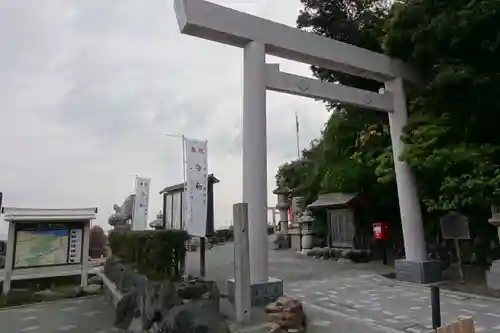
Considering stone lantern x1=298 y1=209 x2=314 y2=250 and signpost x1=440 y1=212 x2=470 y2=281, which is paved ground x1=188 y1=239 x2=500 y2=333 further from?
stone lantern x1=298 y1=209 x2=314 y2=250

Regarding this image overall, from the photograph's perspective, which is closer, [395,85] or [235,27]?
[235,27]

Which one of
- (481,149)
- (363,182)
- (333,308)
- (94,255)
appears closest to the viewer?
(333,308)

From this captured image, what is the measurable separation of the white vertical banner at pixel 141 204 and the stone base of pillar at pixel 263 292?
6128 mm

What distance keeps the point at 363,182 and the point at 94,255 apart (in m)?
13.8

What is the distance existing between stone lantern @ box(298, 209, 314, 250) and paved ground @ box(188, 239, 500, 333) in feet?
21.9

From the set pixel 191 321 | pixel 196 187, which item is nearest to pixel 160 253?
pixel 196 187

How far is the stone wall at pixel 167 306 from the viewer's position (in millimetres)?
5066

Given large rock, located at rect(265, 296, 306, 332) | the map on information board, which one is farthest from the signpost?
the map on information board

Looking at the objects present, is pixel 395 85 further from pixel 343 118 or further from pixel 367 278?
pixel 343 118

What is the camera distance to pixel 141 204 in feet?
42.0

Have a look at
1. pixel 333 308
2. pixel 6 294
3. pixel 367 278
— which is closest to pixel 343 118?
pixel 367 278

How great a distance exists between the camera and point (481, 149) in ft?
27.3

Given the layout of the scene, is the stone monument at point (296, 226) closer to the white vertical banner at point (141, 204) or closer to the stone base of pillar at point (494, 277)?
the white vertical banner at point (141, 204)

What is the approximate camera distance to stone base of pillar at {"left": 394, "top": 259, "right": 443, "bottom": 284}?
9062mm
